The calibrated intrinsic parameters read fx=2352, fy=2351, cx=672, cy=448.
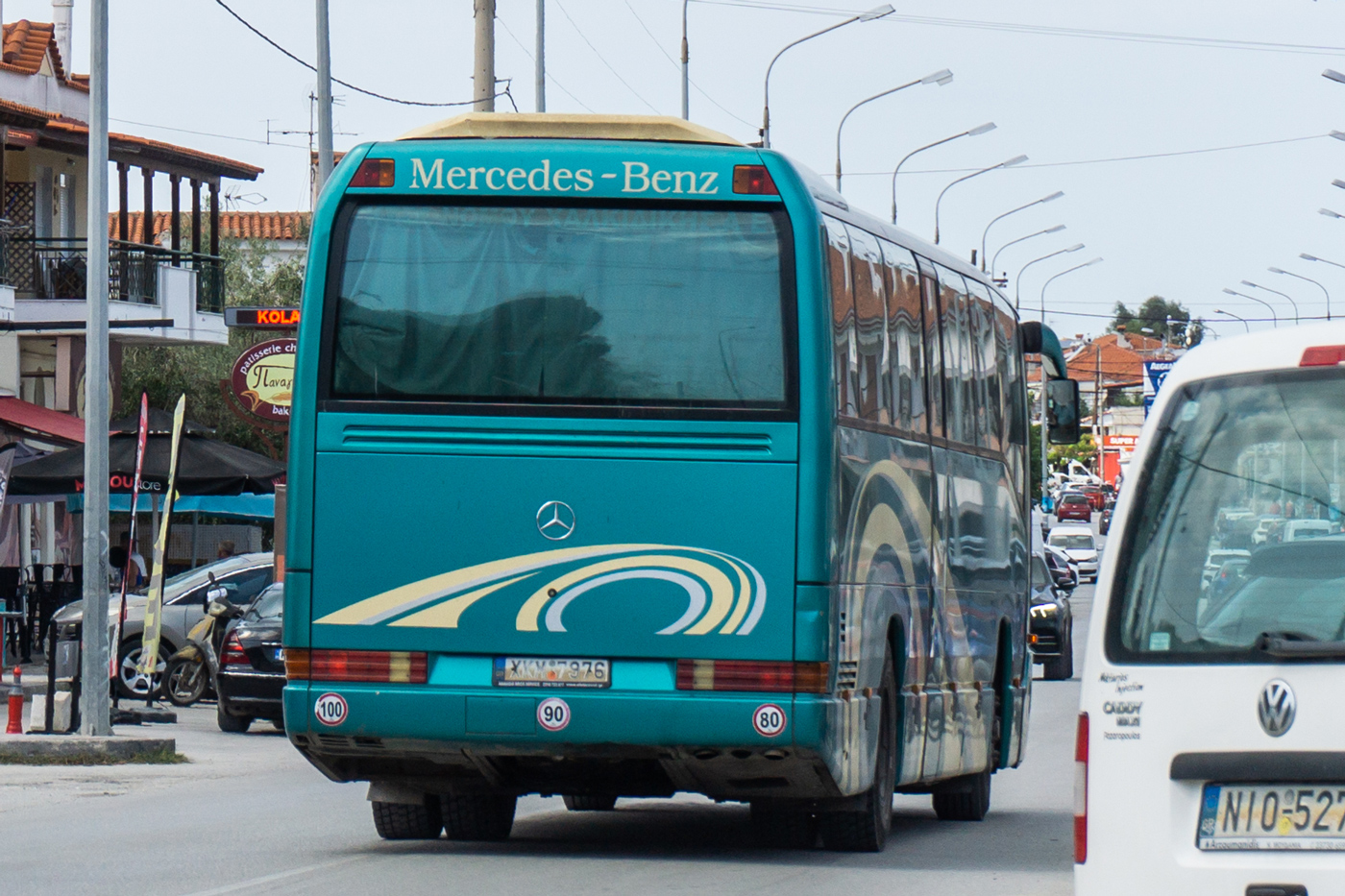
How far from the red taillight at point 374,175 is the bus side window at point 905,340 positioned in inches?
107

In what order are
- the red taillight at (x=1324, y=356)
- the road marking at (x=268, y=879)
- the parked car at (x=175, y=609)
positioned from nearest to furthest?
the red taillight at (x=1324, y=356), the road marking at (x=268, y=879), the parked car at (x=175, y=609)

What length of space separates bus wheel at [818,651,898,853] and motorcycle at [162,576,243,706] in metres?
12.0

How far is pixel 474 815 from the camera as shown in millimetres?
12148

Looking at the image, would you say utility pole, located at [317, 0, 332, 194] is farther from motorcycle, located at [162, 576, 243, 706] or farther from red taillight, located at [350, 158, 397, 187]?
red taillight, located at [350, 158, 397, 187]

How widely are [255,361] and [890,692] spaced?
14.5m

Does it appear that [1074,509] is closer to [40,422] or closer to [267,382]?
[40,422]

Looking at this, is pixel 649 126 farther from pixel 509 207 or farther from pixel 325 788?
pixel 325 788

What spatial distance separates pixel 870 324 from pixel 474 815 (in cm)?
326

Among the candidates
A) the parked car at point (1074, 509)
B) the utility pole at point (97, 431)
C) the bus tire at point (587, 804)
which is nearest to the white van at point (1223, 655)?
the bus tire at point (587, 804)

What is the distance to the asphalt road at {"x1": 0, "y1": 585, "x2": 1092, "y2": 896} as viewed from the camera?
10250 millimetres

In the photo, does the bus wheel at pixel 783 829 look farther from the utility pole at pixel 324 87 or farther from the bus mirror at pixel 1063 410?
the utility pole at pixel 324 87

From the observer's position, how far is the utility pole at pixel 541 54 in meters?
29.9

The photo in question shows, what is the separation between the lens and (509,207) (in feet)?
35.6

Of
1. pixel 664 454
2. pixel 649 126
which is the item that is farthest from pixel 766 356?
pixel 649 126
